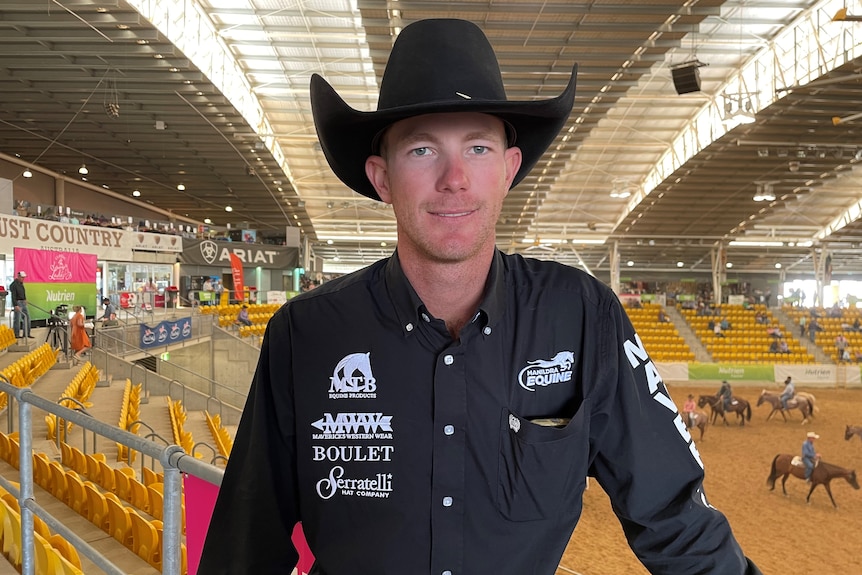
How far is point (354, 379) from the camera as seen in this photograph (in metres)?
1.37

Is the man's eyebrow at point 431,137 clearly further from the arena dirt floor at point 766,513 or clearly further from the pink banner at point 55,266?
the pink banner at point 55,266

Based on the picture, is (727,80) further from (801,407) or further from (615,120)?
(801,407)

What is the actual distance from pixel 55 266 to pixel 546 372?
60.6 feet

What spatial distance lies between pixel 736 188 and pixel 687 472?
105ft

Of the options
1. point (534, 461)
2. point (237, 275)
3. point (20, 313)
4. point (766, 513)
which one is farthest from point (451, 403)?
point (237, 275)

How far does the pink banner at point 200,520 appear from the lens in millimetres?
1835

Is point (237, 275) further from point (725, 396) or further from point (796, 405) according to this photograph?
point (796, 405)

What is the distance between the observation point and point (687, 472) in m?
1.31

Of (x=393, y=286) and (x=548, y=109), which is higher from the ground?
(x=548, y=109)

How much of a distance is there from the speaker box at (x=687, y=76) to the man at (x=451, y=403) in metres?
16.2

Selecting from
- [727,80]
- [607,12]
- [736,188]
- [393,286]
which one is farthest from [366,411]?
[736,188]

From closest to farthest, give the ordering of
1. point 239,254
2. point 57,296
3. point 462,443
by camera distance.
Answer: point 462,443
point 57,296
point 239,254

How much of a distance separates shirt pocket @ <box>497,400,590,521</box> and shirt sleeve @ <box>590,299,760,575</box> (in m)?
0.07

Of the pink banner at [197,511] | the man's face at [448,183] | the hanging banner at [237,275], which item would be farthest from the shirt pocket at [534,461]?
the hanging banner at [237,275]
